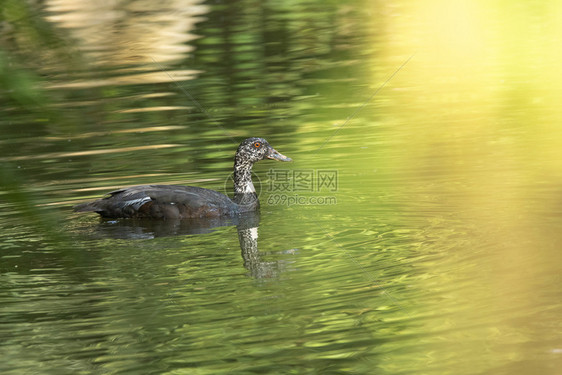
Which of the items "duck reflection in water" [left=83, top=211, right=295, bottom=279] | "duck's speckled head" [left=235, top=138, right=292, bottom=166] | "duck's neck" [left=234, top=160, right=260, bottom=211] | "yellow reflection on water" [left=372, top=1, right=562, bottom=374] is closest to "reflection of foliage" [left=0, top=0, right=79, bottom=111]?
"yellow reflection on water" [left=372, top=1, right=562, bottom=374]

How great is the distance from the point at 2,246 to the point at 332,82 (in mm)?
8642

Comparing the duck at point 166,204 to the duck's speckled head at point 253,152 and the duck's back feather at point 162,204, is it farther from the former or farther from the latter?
the duck's speckled head at point 253,152

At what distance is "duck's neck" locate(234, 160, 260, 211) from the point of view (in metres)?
8.88

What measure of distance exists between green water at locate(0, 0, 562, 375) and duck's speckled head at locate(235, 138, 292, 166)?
1.49 ft

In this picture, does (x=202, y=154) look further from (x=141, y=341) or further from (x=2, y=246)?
(x=141, y=341)

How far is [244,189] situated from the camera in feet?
30.2

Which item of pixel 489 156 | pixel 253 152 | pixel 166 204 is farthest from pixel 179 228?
pixel 489 156

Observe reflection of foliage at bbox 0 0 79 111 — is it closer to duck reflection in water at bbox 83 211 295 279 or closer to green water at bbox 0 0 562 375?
green water at bbox 0 0 562 375

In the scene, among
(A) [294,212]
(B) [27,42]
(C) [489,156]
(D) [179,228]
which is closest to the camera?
(B) [27,42]

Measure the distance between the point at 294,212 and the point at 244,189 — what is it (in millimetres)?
1020

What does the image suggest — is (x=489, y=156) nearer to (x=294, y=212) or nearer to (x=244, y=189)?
(x=294, y=212)

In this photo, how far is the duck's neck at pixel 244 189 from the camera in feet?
29.1

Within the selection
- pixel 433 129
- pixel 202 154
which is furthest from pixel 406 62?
pixel 202 154

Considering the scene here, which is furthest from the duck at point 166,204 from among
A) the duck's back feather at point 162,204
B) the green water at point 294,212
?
the green water at point 294,212
